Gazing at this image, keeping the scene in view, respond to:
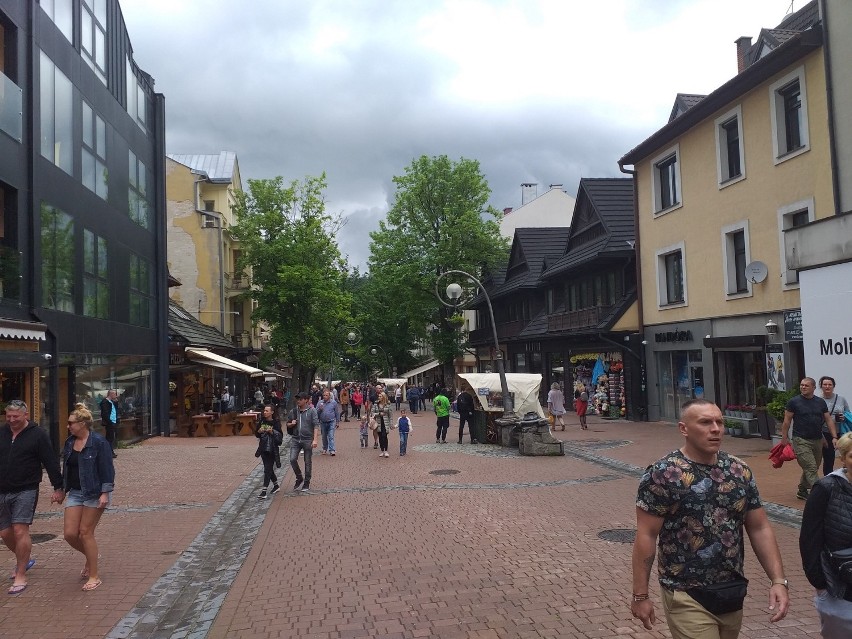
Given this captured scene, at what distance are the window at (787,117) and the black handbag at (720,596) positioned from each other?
1686cm

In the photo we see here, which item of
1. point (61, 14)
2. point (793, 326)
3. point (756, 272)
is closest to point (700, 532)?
point (793, 326)

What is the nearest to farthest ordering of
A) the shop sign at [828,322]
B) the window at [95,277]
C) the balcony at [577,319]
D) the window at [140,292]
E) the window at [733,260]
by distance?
the shop sign at [828,322] → the window at [95,277] → the window at [733,260] → the window at [140,292] → the balcony at [577,319]

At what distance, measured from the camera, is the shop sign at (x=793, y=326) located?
1728 centimetres

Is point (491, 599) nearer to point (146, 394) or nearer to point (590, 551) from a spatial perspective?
point (590, 551)

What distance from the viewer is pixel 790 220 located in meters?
18.3

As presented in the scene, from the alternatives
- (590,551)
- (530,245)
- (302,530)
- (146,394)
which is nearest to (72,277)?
(146,394)

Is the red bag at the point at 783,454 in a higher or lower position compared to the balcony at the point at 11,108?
lower

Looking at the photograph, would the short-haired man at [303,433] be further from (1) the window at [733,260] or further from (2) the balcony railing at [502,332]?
(2) the balcony railing at [502,332]

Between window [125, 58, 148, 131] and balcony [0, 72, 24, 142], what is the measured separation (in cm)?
835

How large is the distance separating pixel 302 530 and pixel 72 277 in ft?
37.0

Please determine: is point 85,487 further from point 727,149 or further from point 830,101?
point 727,149

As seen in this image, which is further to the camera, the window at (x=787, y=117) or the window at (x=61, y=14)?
the window at (x=787, y=117)

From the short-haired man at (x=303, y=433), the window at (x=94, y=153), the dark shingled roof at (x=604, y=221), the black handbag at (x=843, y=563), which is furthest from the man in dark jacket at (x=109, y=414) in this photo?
the black handbag at (x=843, y=563)

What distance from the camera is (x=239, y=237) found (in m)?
41.9
